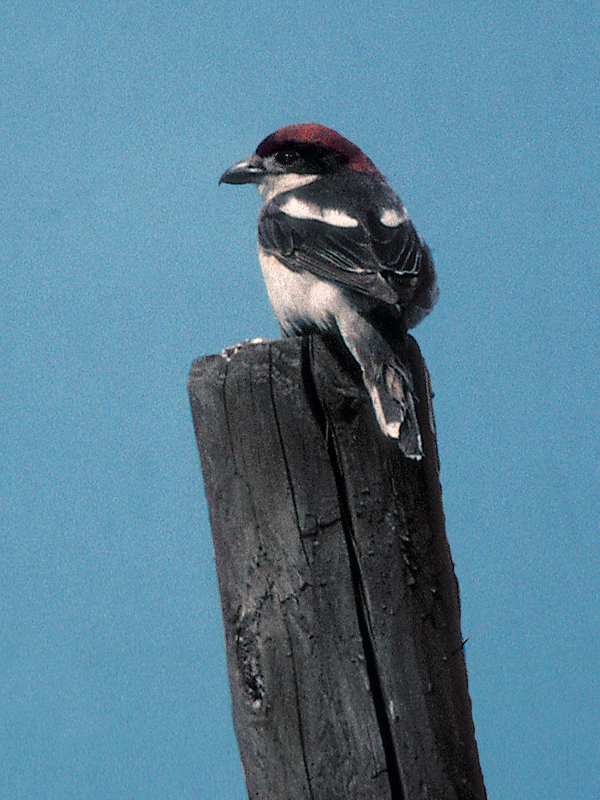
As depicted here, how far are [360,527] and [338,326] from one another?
545 mm

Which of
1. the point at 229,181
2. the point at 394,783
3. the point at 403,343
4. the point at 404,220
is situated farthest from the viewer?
the point at 229,181

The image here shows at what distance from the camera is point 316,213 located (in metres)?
2.08

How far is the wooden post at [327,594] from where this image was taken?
1.52 m

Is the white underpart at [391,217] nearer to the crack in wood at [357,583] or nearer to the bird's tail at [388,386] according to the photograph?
the bird's tail at [388,386]

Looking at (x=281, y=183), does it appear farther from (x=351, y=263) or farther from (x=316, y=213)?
(x=351, y=263)

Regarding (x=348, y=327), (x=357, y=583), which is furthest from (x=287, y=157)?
(x=357, y=583)

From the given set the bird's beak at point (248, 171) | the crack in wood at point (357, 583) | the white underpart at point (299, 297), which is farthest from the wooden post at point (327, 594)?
the bird's beak at point (248, 171)

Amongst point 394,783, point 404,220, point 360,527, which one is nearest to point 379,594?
point 360,527

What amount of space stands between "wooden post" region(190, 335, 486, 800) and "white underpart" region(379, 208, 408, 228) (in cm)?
52

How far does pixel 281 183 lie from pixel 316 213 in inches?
17.3

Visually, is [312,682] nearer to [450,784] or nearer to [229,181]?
[450,784]

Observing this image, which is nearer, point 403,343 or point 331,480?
point 331,480

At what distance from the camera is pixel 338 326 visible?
1.92 metres

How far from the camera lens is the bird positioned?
167 centimetres
